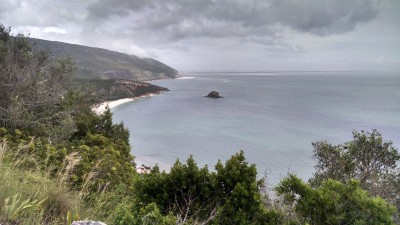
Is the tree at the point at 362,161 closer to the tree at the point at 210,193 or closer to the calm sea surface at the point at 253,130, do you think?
the tree at the point at 210,193

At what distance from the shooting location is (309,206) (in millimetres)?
4684

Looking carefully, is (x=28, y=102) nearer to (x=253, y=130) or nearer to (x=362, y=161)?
(x=362, y=161)

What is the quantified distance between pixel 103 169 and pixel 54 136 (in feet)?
14.6

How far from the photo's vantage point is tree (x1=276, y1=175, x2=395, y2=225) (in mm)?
4301

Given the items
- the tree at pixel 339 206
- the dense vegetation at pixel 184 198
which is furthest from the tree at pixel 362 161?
the tree at pixel 339 206

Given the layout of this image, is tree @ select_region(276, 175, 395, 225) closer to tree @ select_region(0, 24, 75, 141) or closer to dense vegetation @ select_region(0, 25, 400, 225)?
dense vegetation @ select_region(0, 25, 400, 225)

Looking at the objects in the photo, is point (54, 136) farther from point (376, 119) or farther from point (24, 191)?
point (376, 119)

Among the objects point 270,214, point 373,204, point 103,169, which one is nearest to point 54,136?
point 103,169

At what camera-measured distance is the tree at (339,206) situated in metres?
4.30

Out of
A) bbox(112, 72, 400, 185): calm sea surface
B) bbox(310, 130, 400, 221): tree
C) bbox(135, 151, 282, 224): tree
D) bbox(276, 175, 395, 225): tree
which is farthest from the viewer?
bbox(112, 72, 400, 185): calm sea surface

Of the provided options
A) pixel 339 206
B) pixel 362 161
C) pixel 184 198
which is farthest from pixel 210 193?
pixel 362 161

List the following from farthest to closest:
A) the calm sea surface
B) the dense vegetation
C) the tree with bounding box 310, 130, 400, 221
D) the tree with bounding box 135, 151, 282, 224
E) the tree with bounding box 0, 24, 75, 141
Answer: the calm sea surface
the tree with bounding box 310, 130, 400, 221
the tree with bounding box 0, 24, 75, 141
the tree with bounding box 135, 151, 282, 224
the dense vegetation

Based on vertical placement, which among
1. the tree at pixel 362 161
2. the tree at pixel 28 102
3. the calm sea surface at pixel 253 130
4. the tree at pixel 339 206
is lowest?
the calm sea surface at pixel 253 130

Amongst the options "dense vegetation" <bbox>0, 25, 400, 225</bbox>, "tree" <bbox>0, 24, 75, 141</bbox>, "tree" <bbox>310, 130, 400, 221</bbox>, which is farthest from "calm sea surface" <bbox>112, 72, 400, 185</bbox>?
"dense vegetation" <bbox>0, 25, 400, 225</bbox>
